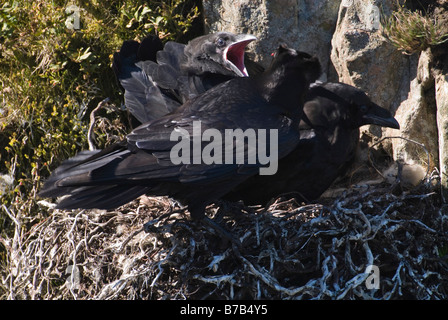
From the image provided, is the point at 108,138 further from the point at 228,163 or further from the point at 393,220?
the point at 393,220

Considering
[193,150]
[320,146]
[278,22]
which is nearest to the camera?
[193,150]

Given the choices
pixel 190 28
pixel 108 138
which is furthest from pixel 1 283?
pixel 190 28

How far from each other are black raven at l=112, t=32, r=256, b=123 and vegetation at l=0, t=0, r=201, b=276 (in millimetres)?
347

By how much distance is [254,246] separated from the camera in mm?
4043

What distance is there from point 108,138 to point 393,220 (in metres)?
2.20

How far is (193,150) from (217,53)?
1.10 m

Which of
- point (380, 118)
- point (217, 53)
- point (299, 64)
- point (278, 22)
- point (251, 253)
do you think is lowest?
point (251, 253)

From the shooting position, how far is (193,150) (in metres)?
3.80

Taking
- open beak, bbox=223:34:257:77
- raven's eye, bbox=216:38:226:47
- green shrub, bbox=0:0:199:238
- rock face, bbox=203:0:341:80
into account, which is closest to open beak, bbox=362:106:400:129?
rock face, bbox=203:0:341:80

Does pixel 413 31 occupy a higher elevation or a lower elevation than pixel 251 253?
higher

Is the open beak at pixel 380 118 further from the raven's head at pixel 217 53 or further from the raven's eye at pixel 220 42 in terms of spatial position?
the raven's eye at pixel 220 42

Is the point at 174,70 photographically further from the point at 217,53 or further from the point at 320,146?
the point at 320,146

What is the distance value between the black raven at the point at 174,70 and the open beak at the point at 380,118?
951 millimetres

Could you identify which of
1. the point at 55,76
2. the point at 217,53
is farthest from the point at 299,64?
the point at 55,76
